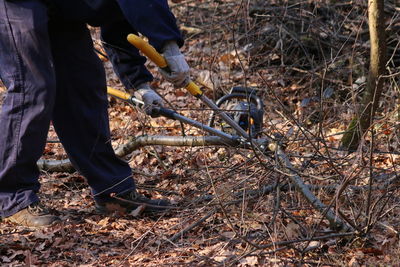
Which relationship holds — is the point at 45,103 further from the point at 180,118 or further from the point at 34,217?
the point at 180,118

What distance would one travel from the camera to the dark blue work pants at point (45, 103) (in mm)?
3826

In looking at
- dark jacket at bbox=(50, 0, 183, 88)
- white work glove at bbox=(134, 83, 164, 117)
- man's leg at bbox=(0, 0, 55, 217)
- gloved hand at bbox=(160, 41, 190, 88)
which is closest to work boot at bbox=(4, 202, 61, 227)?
man's leg at bbox=(0, 0, 55, 217)

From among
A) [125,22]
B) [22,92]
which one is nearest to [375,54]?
[125,22]

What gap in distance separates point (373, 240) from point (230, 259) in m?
0.71

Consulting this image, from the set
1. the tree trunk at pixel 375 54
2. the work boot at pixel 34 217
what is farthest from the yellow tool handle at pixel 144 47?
the tree trunk at pixel 375 54

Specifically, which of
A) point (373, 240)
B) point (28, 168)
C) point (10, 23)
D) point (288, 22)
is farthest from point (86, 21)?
point (288, 22)

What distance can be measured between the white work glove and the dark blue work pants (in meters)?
0.25

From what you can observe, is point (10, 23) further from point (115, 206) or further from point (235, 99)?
point (235, 99)

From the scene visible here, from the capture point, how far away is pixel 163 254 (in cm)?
354

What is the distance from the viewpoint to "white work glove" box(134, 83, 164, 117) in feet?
14.3

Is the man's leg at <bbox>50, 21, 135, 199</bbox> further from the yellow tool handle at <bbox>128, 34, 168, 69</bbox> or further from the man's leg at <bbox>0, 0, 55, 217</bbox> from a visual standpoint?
the yellow tool handle at <bbox>128, 34, 168, 69</bbox>

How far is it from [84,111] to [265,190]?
1.35m

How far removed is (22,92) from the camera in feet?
12.7

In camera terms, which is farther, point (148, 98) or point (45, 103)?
point (148, 98)
